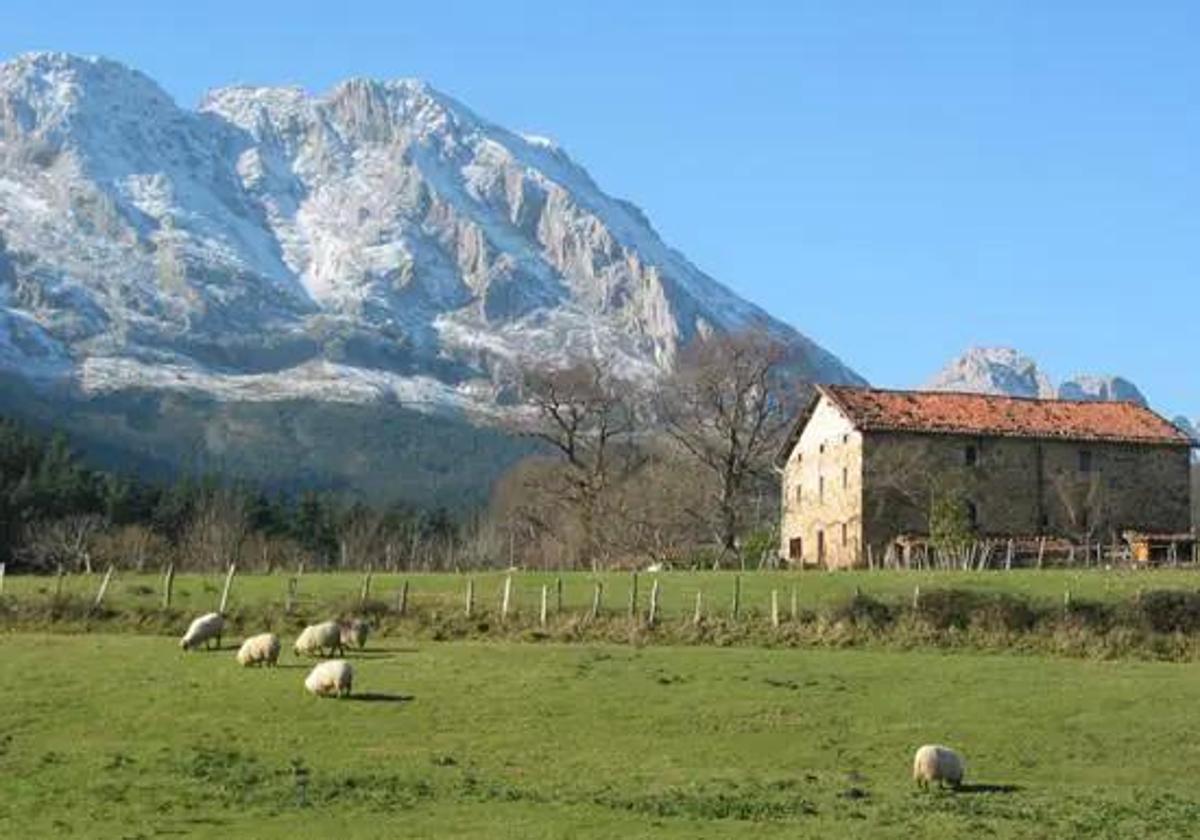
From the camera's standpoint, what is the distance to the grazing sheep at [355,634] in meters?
55.7

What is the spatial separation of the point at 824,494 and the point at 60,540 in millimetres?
50916

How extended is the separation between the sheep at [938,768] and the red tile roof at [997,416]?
60613 millimetres

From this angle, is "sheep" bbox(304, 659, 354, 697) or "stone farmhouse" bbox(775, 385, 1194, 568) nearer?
"sheep" bbox(304, 659, 354, 697)

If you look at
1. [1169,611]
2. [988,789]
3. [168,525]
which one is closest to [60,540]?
[168,525]

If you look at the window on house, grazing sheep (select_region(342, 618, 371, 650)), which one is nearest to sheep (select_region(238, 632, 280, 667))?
grazing sheep (select_region(342, 618, 371, 650))

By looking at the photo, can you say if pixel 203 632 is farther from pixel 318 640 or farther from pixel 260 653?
pixel 260 653

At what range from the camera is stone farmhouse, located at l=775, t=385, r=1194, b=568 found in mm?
93750

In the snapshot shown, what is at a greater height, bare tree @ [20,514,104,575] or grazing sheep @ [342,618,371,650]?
bare tree @ [20,514,104,575]

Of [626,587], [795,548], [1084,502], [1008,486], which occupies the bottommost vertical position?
[626,587]

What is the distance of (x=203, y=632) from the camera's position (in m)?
55.0

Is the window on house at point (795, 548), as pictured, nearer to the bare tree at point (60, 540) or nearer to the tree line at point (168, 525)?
the tree line at point (168, 525)

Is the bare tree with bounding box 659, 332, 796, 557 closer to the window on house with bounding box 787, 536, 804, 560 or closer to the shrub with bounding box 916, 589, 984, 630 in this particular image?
the window on house with bounding box 787, 536, 804, 560

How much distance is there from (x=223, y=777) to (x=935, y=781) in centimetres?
1343

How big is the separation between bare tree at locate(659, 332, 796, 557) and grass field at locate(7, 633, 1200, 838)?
52435 millimetres
